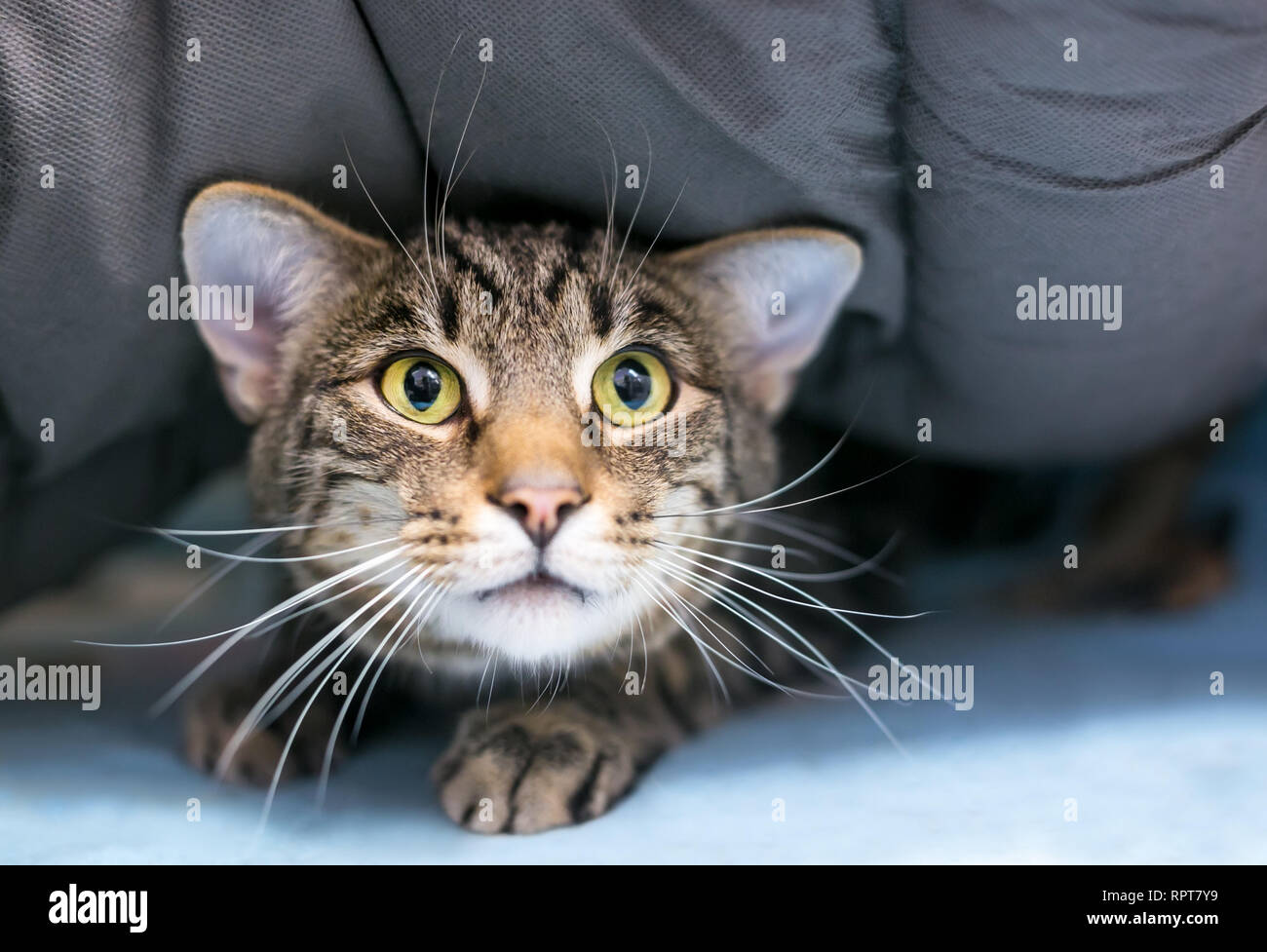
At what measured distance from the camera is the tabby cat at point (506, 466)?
40.9 inches

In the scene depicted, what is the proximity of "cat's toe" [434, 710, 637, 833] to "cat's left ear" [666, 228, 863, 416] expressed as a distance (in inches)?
21.9

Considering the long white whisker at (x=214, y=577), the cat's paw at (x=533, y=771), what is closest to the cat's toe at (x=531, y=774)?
the cat's paw at (x=533, y=771)

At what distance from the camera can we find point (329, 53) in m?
1.09

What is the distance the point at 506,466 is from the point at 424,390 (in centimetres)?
19

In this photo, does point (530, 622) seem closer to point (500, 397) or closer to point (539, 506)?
point (539, 506)

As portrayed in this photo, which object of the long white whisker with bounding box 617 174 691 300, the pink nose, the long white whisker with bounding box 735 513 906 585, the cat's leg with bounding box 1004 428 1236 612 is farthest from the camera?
the cat's leg with bounding box 1004 428 1236 612

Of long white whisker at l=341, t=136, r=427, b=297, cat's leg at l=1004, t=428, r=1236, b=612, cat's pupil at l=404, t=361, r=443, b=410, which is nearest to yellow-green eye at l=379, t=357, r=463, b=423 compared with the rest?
cat's pupil at l=404, t=361, r=443, b=410

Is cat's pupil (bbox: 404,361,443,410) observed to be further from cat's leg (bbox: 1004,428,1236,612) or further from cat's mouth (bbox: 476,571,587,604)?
cat's leg (bbox: 1004,428,1236,612)

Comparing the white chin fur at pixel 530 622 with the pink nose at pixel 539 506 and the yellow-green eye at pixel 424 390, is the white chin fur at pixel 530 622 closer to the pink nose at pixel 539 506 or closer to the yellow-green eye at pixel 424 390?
the pink nose at pixel 539 506

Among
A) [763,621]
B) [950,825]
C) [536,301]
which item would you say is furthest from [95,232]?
[950,825]

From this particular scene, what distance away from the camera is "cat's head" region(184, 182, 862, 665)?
1.04m

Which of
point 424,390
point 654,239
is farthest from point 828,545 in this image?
point 424,390

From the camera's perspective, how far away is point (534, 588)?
104cm

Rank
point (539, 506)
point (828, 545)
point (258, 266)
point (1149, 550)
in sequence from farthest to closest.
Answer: point (1149, 550), point (828, 545), point (258, 266), point (539, 506)
